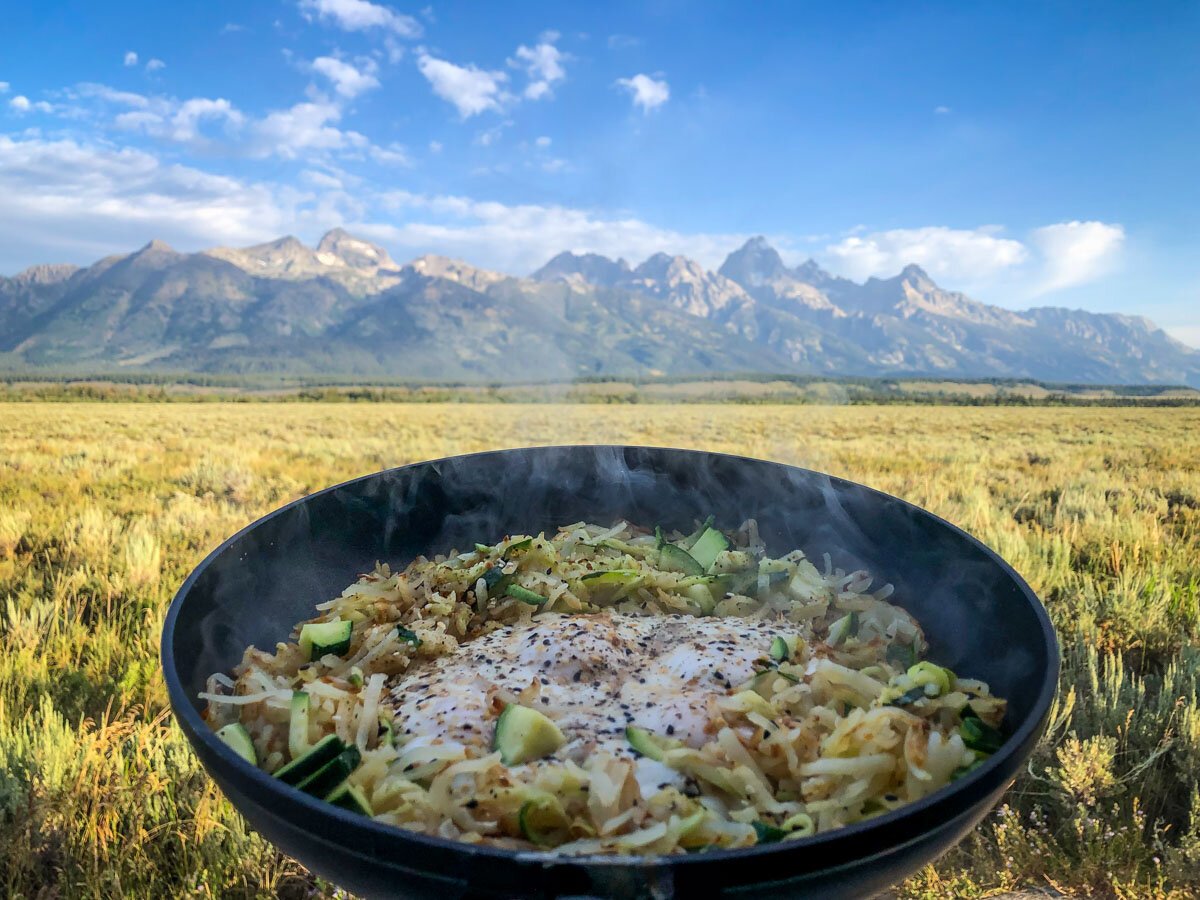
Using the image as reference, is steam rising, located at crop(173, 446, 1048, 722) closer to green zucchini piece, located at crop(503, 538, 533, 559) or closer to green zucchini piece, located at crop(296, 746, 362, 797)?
green zucchini piece, located at crop(296, 746, 362, 797)

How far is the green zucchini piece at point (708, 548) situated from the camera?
10.4 feet

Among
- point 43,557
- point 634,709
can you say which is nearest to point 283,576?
point 634,709

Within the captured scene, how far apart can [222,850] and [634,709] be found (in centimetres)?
234

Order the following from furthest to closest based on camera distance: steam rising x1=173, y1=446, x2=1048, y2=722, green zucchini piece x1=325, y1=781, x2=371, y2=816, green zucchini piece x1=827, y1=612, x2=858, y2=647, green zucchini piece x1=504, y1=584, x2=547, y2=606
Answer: green zucchini piece x1=504, y1=584, x2=547, y2=606 → green zucchini piece x1=827, y1=612, x2=858, y2=647 → steam rising x1=173, y1=446, x2=1048, y2=722 → green zucchini piece x1=325, y1=781, x2=371, y2=816

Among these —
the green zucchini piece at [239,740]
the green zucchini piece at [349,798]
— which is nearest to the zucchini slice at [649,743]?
the green zucchini piece at [349,798]

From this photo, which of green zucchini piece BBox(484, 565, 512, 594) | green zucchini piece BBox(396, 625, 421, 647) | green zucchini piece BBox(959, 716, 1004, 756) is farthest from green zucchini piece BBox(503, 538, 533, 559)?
green zucchini piece BBox(959, 716, 1004, 756)

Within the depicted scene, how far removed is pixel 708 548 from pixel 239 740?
6.90ft

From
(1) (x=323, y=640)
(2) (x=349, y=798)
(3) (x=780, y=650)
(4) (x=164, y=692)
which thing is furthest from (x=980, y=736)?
(4) (x=164, y=692)

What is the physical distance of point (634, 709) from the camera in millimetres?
2043

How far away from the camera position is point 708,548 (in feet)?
10.5

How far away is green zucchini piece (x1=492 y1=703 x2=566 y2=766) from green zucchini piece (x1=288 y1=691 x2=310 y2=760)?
53 centimetres

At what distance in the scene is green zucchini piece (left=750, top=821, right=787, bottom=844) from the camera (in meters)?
1.42

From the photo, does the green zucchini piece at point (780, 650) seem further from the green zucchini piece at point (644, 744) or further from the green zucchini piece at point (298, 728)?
the green zucchini piece at point (298, 728)

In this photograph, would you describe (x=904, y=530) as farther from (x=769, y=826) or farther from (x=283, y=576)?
(x=283, y=576)
